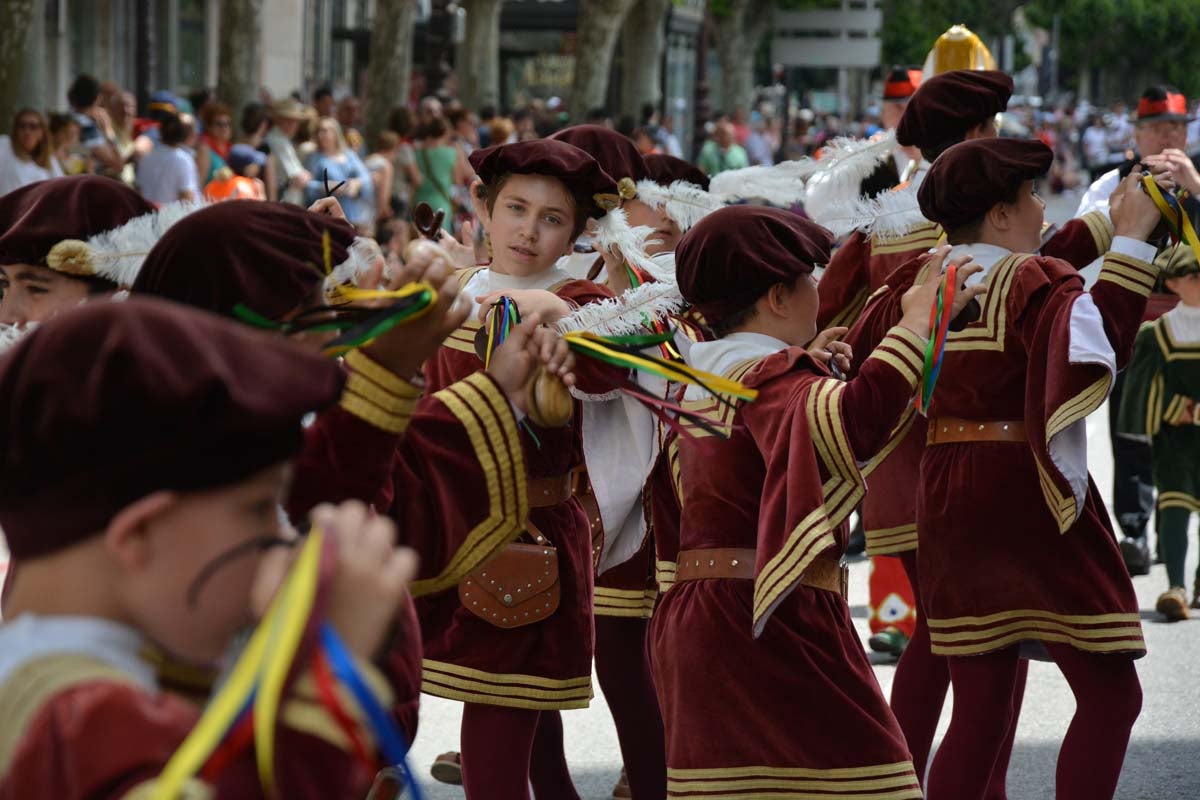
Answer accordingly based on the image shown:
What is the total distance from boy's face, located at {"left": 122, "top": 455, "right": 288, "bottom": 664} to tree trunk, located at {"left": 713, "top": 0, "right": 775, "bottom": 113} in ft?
137

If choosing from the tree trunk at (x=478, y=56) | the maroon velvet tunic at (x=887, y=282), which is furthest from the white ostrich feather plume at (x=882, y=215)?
the tree trunk at (x=478, y=56)

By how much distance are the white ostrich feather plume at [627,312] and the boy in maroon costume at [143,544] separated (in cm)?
191

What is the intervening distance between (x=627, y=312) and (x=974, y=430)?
1.19m

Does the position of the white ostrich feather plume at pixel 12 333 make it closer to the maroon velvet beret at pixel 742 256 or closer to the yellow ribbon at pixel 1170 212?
the maroon velvet beret at pixel 742 256

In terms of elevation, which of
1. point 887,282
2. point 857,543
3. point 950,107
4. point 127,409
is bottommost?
point 857,543

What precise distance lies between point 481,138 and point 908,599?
568 inches

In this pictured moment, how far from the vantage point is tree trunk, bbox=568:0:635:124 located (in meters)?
28.4

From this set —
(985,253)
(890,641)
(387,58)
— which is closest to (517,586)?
(985,253)

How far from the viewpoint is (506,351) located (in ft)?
10.8

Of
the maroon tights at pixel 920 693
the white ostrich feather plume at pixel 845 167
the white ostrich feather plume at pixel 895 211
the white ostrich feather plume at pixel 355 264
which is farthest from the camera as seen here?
the white ostrich feather plume at pixel 845 167

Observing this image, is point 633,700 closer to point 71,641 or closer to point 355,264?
point 355,264

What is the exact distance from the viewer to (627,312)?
421 centimetres

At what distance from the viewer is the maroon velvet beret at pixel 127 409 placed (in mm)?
1979

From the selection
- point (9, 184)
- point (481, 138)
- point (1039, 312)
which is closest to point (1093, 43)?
point (481, 138)
